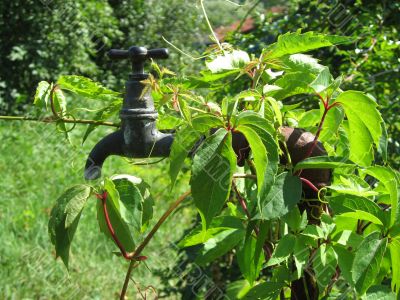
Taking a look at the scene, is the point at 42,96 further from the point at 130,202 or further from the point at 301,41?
the point at 301,41

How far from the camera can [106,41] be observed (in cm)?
789

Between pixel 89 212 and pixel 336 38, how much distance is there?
3.81 metres

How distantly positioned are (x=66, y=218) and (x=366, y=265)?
40 cm

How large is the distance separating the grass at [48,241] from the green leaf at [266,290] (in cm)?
139

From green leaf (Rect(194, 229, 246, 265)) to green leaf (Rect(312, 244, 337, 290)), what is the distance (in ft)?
0.43

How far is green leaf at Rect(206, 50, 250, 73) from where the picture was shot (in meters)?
0.88

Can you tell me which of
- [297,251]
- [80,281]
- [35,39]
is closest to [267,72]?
[297,251]

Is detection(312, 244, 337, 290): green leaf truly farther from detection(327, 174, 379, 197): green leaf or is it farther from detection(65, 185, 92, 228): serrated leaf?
detection(65, 185, 92, 228): serrated leaf

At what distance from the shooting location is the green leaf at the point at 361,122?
827mm

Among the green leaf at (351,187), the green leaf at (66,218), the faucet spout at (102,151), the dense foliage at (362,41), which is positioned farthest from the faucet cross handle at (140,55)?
the dense foliage at (362,41)

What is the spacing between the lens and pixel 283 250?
35.5 inches

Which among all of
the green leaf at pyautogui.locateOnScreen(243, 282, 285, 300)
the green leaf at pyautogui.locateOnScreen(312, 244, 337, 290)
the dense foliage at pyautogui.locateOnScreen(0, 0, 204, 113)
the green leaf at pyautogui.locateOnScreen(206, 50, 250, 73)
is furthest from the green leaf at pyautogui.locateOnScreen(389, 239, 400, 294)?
the dense foliage at pyautogui.locateOnScreen(0, 0, 204, 113)

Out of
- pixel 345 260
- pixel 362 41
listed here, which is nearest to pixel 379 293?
pixel 345 260

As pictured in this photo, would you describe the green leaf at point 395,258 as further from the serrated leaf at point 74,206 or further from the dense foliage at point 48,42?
the dense foliage at point 48,42
